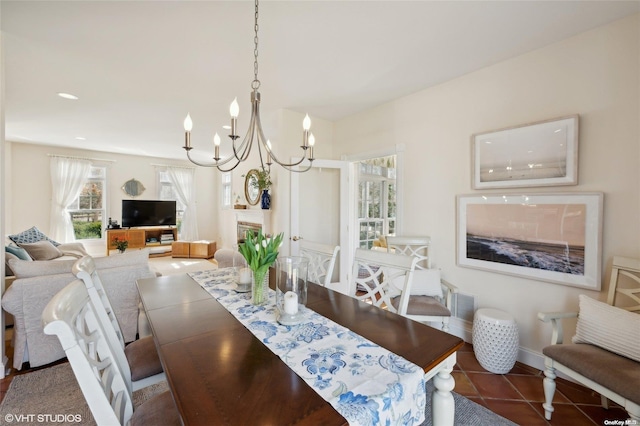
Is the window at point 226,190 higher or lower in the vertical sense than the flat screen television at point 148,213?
higher

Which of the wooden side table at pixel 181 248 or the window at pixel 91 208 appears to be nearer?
the window at pixel 91 208

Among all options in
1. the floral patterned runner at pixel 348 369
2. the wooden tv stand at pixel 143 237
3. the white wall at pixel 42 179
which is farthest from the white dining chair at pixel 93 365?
the white wall at pixel 42 179

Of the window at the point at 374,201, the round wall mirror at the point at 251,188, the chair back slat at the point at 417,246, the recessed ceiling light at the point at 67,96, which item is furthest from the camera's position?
the round wall mirror at the point at 251,188

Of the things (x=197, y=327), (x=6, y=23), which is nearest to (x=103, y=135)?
(x=6, y=23)

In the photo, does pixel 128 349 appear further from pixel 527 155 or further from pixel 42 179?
pixel 42 179

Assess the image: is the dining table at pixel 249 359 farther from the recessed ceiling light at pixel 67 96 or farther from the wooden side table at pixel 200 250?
the wooden side table at pixel 200 250

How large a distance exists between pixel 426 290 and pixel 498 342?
2.11ft

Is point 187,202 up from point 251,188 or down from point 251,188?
down

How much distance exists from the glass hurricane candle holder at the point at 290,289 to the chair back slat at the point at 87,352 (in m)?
0.66

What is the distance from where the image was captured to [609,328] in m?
1.59

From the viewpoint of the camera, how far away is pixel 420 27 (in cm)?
196

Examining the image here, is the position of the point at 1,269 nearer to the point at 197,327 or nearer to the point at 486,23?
the point at 197,327

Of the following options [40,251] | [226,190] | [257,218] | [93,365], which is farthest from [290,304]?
[226,190]

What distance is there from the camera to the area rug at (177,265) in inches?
215
